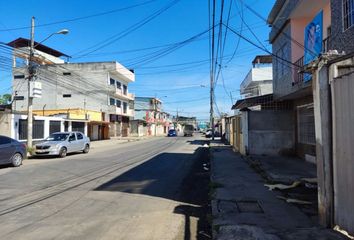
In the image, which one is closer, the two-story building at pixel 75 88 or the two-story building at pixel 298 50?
the two-story building at pixel 298 50

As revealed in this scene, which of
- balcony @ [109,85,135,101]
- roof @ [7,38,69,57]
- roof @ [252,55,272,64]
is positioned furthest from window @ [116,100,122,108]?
roof @ [252,55,272,64]

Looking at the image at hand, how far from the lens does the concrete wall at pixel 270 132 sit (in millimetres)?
20188

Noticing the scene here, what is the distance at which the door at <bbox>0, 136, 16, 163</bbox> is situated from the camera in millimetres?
17078

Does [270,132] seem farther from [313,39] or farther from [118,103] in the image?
[118,103]

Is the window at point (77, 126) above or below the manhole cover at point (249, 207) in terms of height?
above

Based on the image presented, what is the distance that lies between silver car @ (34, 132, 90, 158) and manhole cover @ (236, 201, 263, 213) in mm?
17009

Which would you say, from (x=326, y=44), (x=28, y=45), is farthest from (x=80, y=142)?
(x=28, y=45)

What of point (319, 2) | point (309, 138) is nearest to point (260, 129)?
point (309, 138)

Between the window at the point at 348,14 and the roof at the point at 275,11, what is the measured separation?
7.36m

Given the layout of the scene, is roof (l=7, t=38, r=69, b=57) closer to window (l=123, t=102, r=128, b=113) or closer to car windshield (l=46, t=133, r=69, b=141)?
window (l=123, t=102, r=128, b=113)

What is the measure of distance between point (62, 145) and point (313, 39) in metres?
16.4

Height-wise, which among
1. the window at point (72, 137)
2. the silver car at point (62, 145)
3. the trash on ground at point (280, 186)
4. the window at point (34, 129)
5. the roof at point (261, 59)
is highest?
the roof at point (261, 59)

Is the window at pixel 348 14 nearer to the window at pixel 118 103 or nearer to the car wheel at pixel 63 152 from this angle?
the car wheel at pixel 63 152

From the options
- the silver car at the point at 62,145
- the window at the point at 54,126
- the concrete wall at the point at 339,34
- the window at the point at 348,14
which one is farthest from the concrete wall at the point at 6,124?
the window at the point at 348,14
